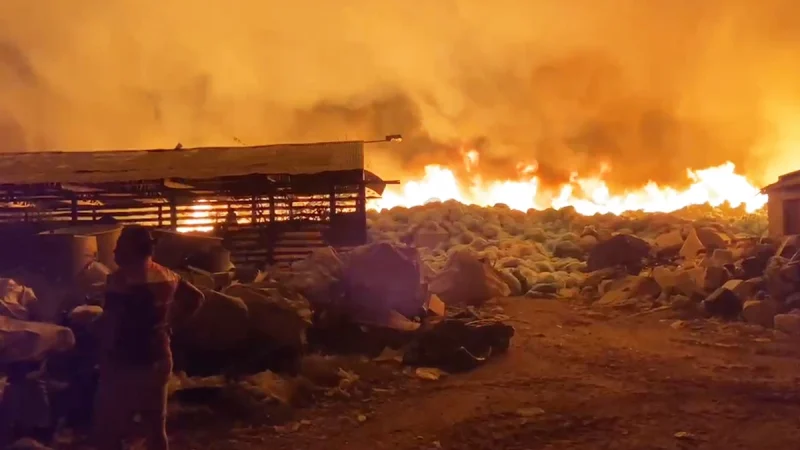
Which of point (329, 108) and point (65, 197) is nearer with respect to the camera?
point (65, 197)

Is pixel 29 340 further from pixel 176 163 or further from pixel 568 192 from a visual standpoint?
pixel 568 192

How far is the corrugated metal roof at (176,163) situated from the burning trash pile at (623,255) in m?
2.82

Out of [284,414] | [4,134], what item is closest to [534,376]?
[284,414]

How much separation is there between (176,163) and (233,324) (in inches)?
280

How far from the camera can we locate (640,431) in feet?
16.0

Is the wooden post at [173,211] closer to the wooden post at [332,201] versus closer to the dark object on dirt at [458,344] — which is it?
the wooden post at [332,201]

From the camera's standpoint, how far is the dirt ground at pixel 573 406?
4.73 m

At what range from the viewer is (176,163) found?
12016 mm

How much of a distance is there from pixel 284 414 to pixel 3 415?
1.92 metres

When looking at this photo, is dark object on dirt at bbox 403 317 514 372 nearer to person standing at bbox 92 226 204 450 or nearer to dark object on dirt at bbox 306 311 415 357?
dark object on dirt at bbox 306 311 415 357

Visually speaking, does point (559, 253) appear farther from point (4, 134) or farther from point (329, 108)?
point (4, 134)

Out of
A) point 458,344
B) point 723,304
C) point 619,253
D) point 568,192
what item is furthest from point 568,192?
point 458,344

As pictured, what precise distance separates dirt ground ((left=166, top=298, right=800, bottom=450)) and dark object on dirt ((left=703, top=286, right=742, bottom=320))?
1.34 m

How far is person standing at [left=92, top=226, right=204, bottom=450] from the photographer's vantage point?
346 centimetres
